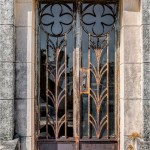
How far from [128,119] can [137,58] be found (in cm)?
118

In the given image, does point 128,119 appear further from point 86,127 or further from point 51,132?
point 51,132

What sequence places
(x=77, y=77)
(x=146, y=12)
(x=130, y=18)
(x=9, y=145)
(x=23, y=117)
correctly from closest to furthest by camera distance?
1. (x=9, y=145)
2. (x=146, y=12)
3. (x=23, y=117)
4. (x=130, y=18)
5. (x=77, y=77)

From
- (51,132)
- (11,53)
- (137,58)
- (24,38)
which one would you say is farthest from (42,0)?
(51,132)

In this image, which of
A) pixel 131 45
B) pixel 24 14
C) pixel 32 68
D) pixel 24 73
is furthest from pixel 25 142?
pixel 131 45

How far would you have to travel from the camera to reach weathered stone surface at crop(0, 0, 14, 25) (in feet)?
17.8

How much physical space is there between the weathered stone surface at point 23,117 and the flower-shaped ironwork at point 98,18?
77.3 inches

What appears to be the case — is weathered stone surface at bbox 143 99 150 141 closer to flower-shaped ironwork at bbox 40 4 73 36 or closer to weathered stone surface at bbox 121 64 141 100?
weathered stone surface at bbox 121 64 141 100

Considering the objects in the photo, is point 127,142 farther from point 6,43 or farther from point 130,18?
point 6,43

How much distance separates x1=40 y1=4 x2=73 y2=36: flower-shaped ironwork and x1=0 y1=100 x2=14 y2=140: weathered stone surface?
1.71 metres

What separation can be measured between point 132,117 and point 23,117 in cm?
208

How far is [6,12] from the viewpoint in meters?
5.43

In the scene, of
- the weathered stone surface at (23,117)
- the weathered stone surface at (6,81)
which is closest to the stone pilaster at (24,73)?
the weathered stone surface at (23,117)

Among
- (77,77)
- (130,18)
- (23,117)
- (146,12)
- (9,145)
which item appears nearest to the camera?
(9,145)

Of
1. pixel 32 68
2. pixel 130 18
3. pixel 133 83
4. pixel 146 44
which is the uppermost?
pixel 130 18
